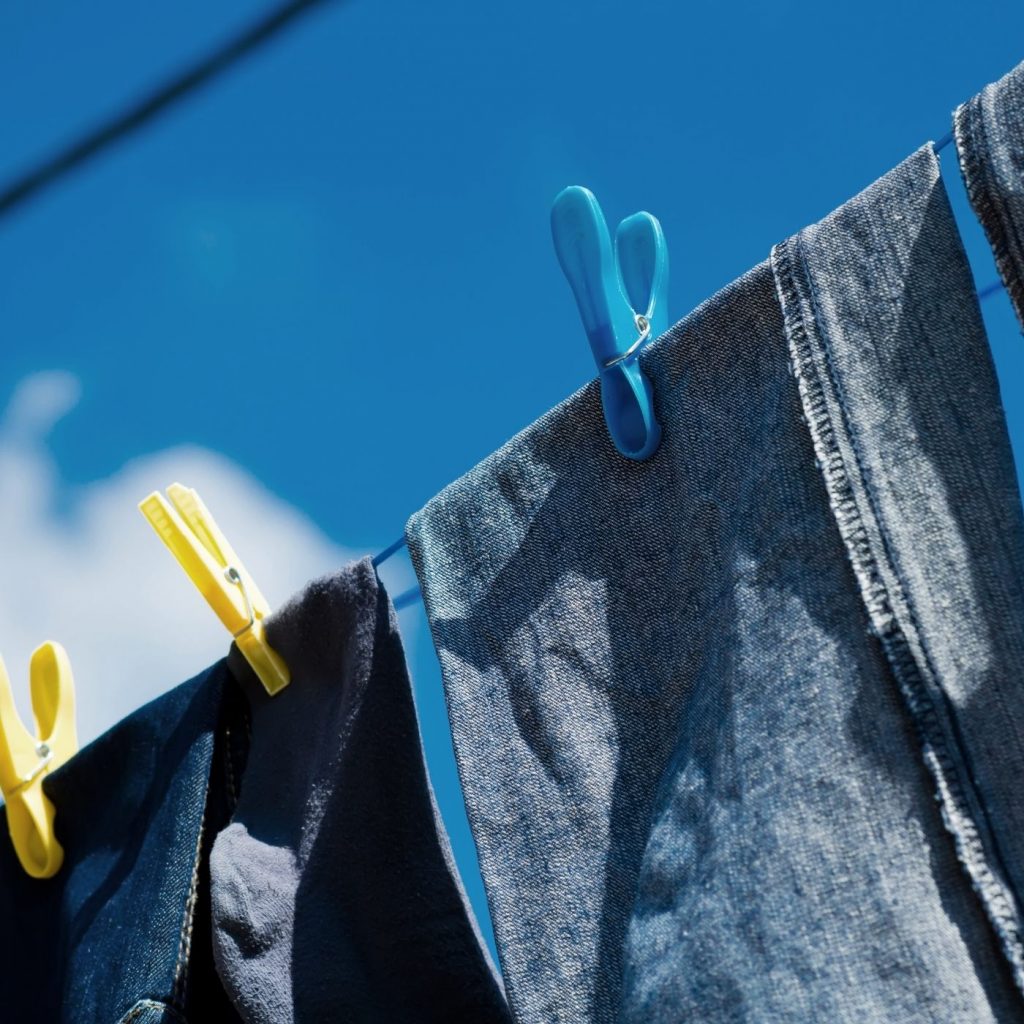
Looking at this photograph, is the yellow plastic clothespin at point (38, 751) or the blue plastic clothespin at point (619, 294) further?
the yellow plastic clothespin at point (38, 751)

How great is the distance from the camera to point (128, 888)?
29.7 inches

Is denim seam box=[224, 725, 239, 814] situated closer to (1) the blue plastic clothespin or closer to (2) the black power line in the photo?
(1) the blue plastic clothespin

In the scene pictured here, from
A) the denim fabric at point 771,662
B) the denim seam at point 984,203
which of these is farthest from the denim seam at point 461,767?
the denim seam at point 984,203

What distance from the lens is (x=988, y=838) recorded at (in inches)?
16.0

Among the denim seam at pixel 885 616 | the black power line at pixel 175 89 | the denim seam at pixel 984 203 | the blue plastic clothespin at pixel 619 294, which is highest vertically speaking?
the black power line at pixel 175 89

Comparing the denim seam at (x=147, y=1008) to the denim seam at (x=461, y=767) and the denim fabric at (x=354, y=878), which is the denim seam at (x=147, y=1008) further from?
the denim seam at (x=461, y=767)

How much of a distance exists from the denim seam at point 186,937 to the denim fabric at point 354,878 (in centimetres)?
3

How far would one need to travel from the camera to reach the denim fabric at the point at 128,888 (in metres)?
0.70

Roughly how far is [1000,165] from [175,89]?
74 centimetres

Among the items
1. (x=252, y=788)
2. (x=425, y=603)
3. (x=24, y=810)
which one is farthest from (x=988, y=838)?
(x=24, y=810)

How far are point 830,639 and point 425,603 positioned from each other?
22 cm

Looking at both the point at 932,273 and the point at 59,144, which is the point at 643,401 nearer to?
the point at 932,273

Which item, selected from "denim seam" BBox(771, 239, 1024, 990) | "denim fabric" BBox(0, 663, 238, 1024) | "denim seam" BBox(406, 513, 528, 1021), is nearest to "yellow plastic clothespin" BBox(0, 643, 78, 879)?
"denim fabric" BBox(0, 663, 238, 1024)

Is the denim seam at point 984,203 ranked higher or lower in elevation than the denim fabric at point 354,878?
higher
